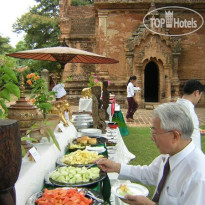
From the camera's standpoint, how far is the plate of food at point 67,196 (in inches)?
75.2

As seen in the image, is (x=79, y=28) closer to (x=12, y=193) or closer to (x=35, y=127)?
(x=35, y=127)

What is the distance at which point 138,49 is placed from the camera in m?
15.0

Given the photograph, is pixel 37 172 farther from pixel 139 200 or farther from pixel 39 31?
pixel 39 31

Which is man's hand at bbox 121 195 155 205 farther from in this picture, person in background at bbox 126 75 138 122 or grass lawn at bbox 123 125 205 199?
person in background at bbox 126 75 138 122

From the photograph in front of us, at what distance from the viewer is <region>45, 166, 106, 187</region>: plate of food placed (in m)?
2.27

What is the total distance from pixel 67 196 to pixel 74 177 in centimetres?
41

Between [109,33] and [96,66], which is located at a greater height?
[109,33]

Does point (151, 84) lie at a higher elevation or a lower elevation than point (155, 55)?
lower

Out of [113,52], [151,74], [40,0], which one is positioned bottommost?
[151,74]

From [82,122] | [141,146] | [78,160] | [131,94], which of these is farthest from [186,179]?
[131,94]

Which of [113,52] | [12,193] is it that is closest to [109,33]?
[113,52]

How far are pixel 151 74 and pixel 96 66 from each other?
387 cm

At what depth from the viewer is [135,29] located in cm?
1560

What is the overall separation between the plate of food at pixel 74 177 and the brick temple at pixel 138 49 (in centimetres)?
1256
